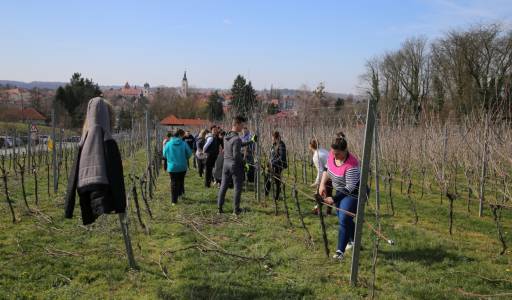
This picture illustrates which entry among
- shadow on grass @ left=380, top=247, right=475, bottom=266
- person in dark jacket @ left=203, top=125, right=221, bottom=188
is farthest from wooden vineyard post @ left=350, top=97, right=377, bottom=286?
person in dark jacket @ left=203, top=125, right=221, bottom=188

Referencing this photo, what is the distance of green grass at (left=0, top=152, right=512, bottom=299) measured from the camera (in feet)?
11.9

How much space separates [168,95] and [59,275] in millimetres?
62533

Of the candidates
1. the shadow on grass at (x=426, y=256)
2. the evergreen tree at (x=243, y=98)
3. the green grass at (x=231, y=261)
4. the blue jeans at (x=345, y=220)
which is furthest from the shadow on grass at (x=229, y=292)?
the evergreen tree at (x=243, y=98)

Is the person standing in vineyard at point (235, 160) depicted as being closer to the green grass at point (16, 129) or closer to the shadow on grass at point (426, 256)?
the shadow on grass at point (426, 256)

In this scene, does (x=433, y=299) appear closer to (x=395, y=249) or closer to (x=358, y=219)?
(x=358, y=219)

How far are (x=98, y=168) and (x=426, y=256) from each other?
3.68m

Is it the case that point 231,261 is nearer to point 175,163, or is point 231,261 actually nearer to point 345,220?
point 345,220

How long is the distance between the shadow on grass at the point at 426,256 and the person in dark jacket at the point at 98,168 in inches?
122

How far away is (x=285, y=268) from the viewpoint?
4.22 metres

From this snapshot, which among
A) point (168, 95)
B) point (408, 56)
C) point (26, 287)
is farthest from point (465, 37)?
point (168, 95)

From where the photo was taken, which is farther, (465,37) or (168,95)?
(168,95)

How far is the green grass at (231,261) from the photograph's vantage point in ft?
11.9

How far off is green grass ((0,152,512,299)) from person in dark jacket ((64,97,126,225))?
2.69 feet

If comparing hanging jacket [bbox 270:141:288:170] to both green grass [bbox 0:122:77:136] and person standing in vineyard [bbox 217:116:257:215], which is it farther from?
green grass [bbox 0:122:77:136]
